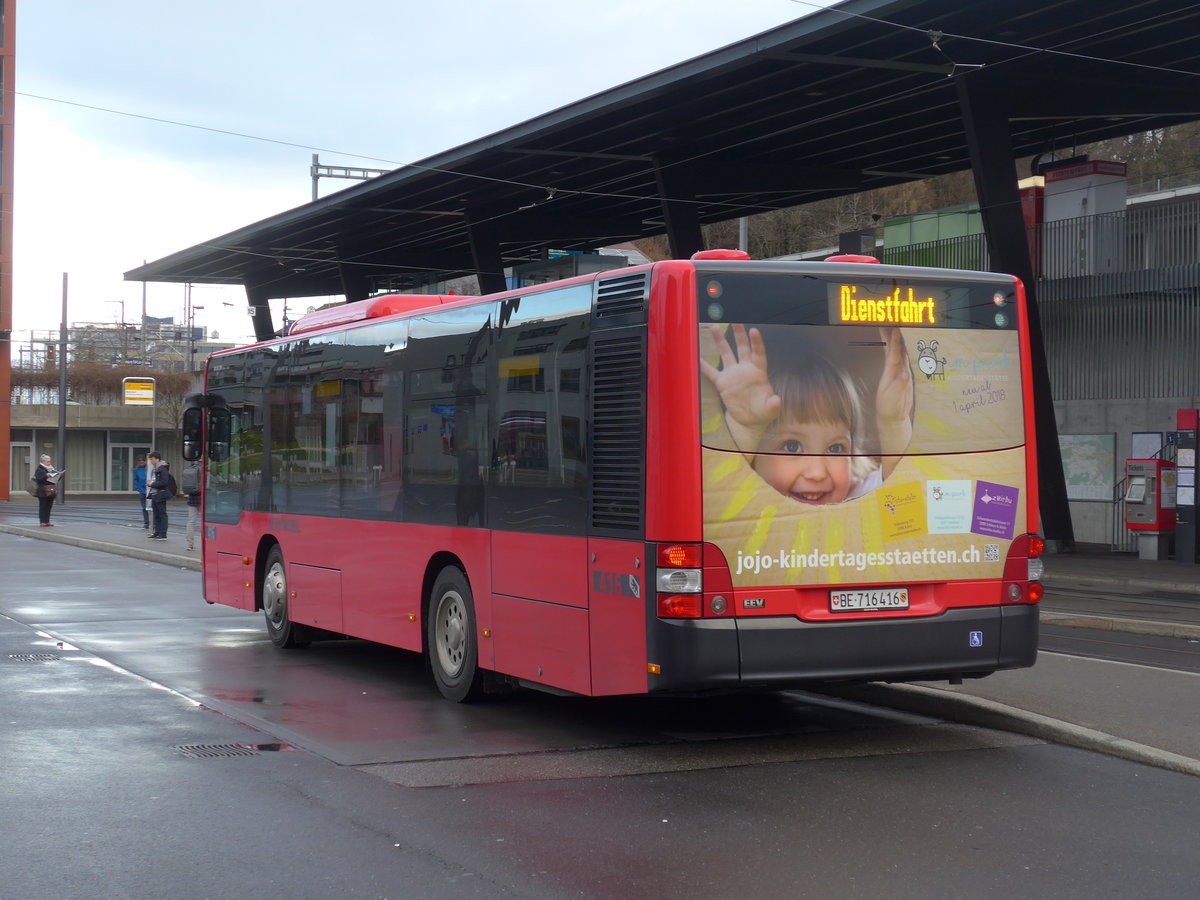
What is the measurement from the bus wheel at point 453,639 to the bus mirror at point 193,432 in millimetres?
5859

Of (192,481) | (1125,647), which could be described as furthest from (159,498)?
(1125,647)

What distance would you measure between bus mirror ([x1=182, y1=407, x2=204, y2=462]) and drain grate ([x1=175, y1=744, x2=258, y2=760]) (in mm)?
7156

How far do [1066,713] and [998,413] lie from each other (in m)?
1.94

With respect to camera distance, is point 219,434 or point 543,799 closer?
point 543,799

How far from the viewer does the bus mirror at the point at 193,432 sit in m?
15.3

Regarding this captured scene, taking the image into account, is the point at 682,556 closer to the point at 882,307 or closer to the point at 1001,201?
the point at 882,307

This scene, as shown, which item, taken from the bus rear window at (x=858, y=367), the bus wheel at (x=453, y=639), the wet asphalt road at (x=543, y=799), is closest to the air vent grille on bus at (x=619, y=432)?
the bus rear window at (x=858, y=367)

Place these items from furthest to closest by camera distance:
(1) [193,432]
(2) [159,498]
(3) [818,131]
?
(2) [159,498]
(3) [818,131]
(1) [193,432]

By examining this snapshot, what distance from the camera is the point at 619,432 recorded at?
8.16m

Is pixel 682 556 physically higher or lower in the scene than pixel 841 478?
lower

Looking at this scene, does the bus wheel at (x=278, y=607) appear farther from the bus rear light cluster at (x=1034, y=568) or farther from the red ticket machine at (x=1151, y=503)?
the red ticket machine at (x=1151, y=503)

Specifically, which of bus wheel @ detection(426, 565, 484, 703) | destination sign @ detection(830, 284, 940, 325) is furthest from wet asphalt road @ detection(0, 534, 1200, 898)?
destination sign @ detection(830, 284, 940, 325)

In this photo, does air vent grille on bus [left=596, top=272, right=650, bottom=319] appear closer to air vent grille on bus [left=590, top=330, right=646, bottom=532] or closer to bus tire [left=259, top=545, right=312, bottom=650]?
air vent grille on bus [left=590, top=330, right=646, bottom=532]

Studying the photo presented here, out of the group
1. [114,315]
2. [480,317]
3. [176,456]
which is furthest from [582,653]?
[114,315]
